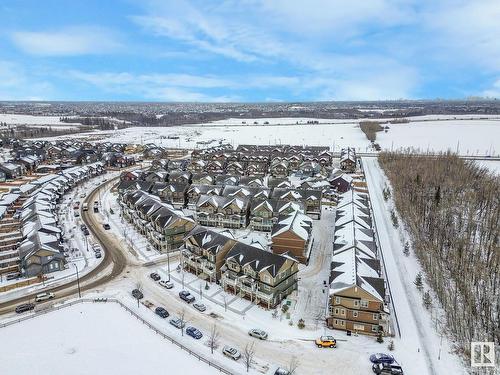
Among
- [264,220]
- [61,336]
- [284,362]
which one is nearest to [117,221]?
[264,220]

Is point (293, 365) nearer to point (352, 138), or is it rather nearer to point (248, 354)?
point (248, 354)

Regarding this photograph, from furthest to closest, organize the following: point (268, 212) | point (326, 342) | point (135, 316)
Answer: point (268, 212) → point (135, 316) → point (326, 342)

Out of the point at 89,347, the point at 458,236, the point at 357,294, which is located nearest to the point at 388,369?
the point at 357,294

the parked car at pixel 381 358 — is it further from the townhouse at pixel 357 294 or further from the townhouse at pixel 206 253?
the townhouse at pixel 206 253

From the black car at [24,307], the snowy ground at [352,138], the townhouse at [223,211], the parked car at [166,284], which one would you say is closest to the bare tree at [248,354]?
the parked car at [166,284]

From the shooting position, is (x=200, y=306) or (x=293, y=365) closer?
(x=293, y=365)

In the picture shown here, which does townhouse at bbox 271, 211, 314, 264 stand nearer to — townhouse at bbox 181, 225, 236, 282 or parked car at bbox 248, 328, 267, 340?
townhouse at bbox 181, 225, 236, 282

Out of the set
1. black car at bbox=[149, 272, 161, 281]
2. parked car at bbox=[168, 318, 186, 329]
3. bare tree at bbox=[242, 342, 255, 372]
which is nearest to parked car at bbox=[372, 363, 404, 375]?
bare tree at bbox=[242, 342, 255, 372]

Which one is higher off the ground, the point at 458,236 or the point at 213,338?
the point at 458,236
